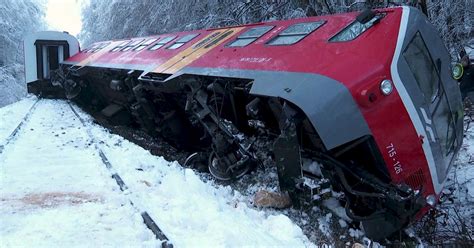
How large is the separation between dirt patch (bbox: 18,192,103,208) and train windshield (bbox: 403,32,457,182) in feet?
11.8

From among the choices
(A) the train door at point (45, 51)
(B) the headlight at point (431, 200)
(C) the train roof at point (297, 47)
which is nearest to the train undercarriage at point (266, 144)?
(B) the headlight at point (431, 200)

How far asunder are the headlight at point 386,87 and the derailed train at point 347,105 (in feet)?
0.06

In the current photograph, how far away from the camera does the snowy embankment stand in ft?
12.3

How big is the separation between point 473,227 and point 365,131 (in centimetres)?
244

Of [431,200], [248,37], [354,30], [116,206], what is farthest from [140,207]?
[248,37]

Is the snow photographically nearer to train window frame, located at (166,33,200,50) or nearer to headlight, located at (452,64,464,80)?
train window frame, located at (166,33,200,50)

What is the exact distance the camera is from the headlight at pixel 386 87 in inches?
167

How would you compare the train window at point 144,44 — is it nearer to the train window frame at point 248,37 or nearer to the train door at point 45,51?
the train window frame at point 248,37

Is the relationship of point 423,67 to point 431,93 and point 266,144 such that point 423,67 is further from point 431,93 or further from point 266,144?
point 266,144

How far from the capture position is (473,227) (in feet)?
18.1

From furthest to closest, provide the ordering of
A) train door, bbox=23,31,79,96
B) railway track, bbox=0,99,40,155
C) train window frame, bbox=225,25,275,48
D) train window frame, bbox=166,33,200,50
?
train door, bbox=23,31,79,96, train window frame, bbox=166,33,200,50, railway track, bbox=0,99,40,155, train window frame, bbox=225,25,275,48

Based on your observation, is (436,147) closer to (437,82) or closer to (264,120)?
(437,82)

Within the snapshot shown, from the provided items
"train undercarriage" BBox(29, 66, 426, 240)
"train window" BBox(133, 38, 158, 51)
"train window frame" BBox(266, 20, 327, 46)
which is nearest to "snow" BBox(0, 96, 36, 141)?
"train undercarriage" BBox(29, 66, 426, 240)

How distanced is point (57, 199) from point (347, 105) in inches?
124
